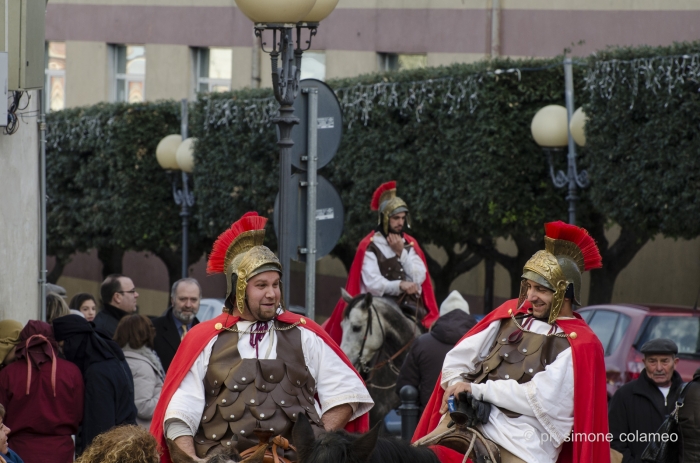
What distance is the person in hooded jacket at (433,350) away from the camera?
30.9ft

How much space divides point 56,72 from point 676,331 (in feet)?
73.1

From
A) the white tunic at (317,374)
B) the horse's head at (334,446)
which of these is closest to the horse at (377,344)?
the white tunic at (317,374)

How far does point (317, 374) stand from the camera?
6.06 m

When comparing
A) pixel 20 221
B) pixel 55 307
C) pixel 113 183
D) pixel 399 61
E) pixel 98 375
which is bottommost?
pixel 98 375

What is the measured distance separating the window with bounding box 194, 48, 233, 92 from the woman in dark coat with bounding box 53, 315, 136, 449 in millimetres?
20374

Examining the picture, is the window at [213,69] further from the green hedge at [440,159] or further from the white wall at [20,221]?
the white wall at [20,221]

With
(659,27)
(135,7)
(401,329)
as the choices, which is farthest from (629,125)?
(135,7)

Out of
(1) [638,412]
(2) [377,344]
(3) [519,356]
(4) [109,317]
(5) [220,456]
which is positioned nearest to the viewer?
(5) [220,456]

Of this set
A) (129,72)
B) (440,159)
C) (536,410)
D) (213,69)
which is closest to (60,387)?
(536,410)

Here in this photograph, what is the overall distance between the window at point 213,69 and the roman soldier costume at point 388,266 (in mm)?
16186

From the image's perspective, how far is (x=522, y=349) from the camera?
639 centimetres

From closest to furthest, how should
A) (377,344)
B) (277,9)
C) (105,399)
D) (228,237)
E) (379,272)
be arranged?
(228,237) → (105,399) → (277,9) → (377,344) → (379,272)

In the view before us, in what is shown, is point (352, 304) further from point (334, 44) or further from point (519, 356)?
point (334, 44)

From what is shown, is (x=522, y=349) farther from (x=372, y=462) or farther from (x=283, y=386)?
(x=372, y=462)
